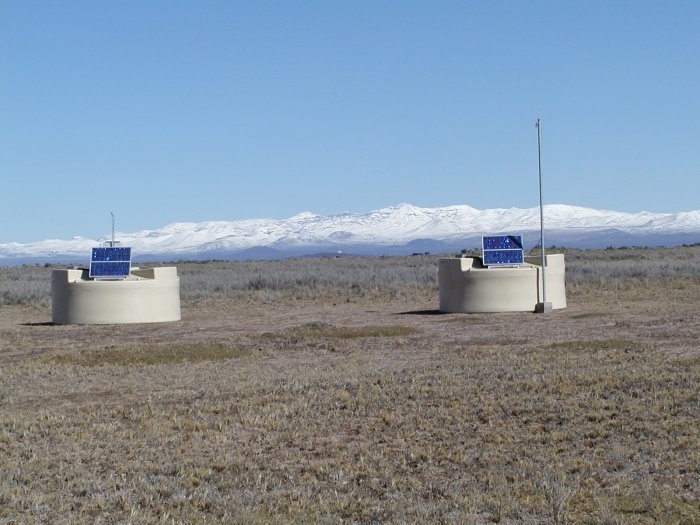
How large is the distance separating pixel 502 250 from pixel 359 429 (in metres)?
22.1

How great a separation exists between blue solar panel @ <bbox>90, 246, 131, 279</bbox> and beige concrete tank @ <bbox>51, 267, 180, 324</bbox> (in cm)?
24

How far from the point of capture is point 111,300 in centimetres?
3209

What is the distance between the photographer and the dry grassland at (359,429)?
894 centimetres

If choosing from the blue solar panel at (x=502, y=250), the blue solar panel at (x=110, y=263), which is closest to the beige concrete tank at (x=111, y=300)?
the blue solar panel at (x=110, y=263)

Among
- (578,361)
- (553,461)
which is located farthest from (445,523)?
(578,361)

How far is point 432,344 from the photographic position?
23484 millimetres

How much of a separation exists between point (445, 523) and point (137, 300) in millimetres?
25283

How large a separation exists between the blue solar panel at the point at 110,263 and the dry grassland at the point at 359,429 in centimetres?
802

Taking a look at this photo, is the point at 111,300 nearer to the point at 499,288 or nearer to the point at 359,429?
the point at 499,288

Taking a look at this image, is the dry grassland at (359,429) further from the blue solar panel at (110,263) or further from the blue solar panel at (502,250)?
the blue solar panel at (502,250)

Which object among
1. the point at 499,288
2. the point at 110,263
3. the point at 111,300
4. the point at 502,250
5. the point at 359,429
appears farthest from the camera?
the point at 502,250

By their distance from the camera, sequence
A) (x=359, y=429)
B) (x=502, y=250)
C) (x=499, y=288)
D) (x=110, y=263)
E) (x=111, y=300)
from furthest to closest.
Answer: (x=502, y=250)
(x=110, y=263)
(x=499, y=288)
(x=111, y=300)
(x=359, y=429)

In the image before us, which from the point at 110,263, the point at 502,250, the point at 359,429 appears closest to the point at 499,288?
the point at 502,250

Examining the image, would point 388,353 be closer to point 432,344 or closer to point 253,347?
point 432,344
